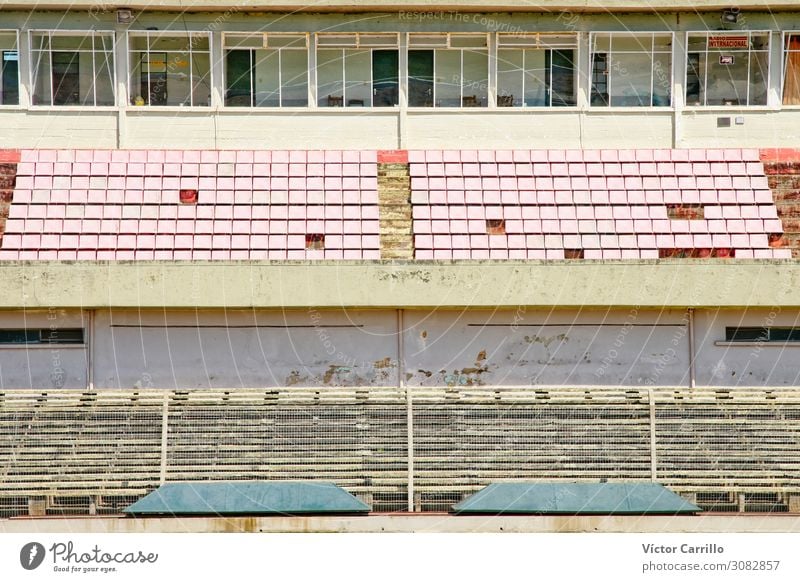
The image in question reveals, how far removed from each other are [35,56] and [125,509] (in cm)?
1232

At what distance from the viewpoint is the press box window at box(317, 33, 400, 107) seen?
27.5 meters

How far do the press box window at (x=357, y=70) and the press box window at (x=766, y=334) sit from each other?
843cm

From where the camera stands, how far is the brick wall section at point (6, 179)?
24.8 meters

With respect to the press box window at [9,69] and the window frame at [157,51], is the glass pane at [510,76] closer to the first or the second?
the window frame at [157,51]

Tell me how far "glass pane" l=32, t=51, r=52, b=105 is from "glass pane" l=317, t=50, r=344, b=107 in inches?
211

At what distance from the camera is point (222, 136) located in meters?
27.1

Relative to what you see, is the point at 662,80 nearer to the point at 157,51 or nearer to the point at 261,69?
the point at 261,69

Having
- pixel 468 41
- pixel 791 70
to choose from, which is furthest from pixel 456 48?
pixel 791 70

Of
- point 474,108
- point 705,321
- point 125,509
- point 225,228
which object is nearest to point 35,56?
point 225,228

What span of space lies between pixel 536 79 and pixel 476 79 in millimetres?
1208

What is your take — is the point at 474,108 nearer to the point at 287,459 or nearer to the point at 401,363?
the point at 401,363

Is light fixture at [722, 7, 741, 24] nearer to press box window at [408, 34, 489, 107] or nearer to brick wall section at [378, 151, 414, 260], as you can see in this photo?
press box window at [408, 34, 489, 107]

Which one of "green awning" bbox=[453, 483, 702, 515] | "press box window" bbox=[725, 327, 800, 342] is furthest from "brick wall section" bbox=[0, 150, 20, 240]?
"press box window" bbox=[725, 327, 800, 342]

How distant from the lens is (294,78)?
27.6 meters
